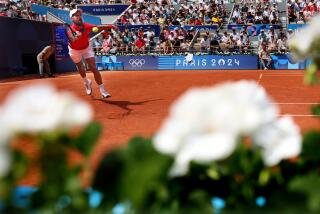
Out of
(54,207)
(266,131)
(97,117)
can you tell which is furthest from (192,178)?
(97,117)

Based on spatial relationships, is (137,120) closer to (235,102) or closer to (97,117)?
(97,117)

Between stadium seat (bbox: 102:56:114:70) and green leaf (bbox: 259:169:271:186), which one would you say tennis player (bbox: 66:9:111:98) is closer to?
green leaf (bbox: 259:169:271:186)

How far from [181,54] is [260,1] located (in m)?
7.60

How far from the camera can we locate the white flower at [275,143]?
109cm

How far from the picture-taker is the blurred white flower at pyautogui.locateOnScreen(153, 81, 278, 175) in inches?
36.4

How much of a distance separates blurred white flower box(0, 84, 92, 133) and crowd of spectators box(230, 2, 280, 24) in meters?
26.5

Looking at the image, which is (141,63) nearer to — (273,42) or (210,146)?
(273,42)

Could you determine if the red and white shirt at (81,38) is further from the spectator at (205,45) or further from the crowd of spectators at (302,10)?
the crowd of spectators at (302,10)

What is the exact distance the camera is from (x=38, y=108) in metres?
0.92

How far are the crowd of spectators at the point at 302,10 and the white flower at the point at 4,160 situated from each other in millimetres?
26696

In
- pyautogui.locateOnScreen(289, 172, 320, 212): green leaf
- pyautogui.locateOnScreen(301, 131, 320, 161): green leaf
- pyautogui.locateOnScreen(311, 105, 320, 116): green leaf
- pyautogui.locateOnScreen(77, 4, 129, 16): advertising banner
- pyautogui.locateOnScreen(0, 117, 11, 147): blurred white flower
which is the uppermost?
pyautogui.locateOnScreen(77, 4, 129, 16): advertising banner

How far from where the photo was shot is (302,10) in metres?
27.2

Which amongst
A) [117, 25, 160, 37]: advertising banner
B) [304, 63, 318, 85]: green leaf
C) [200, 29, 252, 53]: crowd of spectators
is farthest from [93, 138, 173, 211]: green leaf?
[117, 25, 160, 37]: advertising banner

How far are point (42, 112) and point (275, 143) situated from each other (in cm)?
60
